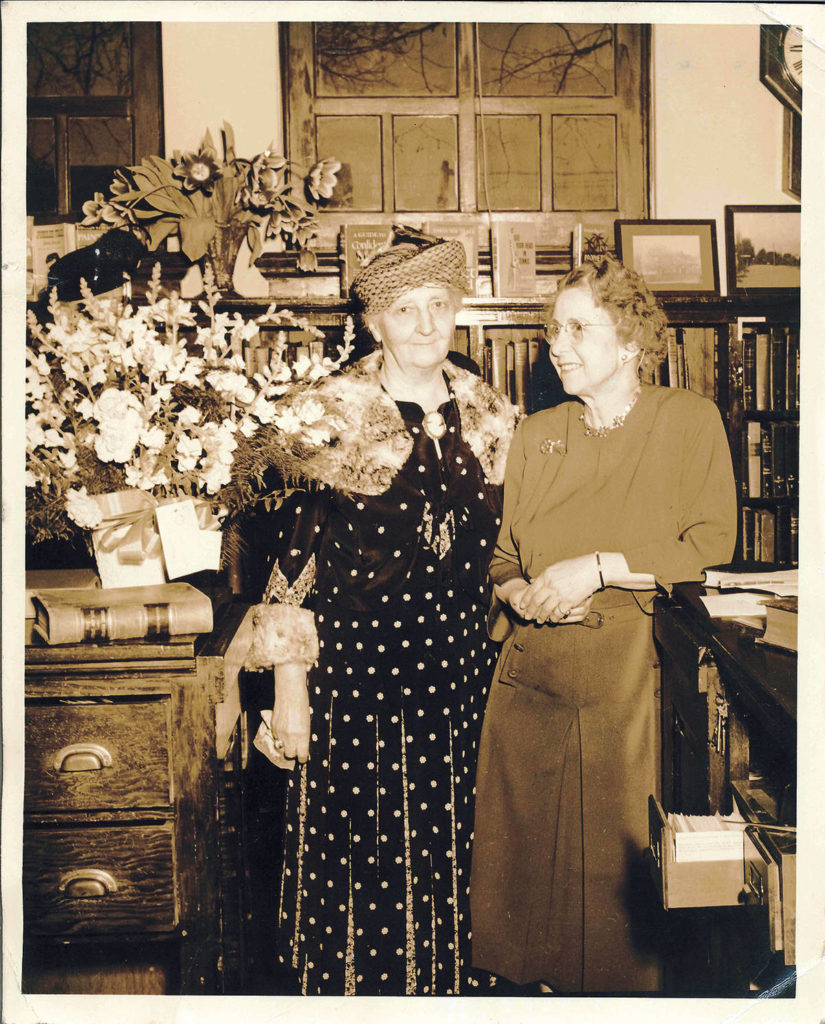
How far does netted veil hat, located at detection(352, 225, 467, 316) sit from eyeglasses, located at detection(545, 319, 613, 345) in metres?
0.20

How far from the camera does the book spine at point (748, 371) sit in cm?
177

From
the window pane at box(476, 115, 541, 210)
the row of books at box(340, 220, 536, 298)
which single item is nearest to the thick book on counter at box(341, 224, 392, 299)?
the row of books at box(340, 220, 536, 298)

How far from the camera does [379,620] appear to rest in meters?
1.73

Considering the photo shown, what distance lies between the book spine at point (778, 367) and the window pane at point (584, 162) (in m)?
0.44

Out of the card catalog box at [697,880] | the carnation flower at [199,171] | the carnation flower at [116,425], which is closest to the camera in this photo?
the card catalog box at [697,880]

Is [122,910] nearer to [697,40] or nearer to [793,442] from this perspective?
[793,442]

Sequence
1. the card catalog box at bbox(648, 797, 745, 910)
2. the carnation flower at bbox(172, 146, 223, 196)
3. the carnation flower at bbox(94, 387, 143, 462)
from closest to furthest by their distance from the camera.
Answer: the card catalog box at bbox(648, 797, 745, 910) < the carnation flower at bbox(94, 387, 143, 462) < the carnation flower at bbox(172, 146, 223, 196)

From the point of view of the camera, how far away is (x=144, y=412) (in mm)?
1658

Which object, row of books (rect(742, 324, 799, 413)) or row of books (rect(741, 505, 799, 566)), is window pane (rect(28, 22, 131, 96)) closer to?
row of books (rect(742, 324, 799, 413))

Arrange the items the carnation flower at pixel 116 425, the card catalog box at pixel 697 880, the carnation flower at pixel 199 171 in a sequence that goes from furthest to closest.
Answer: the carnation flower at pixel 199 171 < the carnation flower at pixel 116 425 < the card catalog box at pixel 697 880

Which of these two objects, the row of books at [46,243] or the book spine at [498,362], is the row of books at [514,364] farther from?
the row of books at [46,243]

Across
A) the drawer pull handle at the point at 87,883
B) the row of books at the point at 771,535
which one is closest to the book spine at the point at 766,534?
the row of books at the point at 771,535

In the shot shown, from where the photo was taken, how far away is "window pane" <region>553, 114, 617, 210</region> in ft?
5.78

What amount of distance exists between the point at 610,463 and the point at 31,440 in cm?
116
